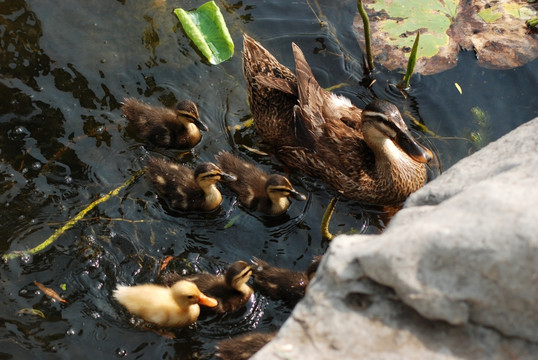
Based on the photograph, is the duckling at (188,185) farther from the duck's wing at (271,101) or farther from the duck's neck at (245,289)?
the duck's neck at (245,289)

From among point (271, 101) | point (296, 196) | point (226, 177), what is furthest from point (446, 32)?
point (226, 177)

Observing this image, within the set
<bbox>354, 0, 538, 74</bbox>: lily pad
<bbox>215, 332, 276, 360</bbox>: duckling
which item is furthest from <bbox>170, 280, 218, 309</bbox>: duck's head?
<bbox>354, 0, 538, 74</bbox>: lily pad

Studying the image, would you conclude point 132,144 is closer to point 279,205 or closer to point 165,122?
point 165,122

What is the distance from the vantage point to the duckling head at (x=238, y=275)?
3.94 meters

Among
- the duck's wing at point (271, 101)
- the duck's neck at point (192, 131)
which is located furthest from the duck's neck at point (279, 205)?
the duck's neck at point (192, 131)

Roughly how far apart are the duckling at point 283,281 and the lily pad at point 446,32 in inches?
99.7

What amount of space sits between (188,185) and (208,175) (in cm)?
21

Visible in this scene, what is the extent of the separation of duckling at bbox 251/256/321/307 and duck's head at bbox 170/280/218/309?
425mm

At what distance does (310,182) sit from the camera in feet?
16.9

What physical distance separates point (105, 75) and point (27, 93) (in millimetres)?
659

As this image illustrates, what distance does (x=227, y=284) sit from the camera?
4.03 m

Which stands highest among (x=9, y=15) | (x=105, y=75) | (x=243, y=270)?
(x=9, y=15)

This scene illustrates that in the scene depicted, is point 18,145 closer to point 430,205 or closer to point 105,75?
point 105,75

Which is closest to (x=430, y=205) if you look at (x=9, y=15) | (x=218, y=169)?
(x=218, y=169)
